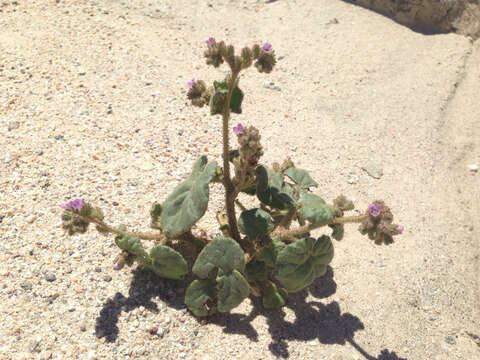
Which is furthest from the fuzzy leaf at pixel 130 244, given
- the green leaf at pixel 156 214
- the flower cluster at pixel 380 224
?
the flower cluster at pixel 380 224

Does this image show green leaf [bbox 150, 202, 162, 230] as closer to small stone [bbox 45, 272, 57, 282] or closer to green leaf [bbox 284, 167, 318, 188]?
small stone [bbox 45, 272, 57, 282]

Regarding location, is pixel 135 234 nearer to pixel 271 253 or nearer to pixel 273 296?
pixel 271 253

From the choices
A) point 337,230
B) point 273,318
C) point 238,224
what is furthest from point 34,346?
point 337,230

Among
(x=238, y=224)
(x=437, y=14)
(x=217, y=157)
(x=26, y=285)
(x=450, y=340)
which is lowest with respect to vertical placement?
(x=450, y=340)

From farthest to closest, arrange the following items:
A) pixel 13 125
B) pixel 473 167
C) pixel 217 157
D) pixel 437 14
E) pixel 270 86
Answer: pixel 437 14, pixel 270 86, pixel 473 167, pixel 217 157, pixel 13 125

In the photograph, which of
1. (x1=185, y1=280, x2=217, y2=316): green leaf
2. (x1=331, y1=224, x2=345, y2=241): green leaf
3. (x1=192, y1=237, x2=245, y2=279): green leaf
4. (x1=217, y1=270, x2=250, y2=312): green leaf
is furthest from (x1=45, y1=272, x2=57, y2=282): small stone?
(x1=331, y1=224, x2=345, y2=241): green leaf

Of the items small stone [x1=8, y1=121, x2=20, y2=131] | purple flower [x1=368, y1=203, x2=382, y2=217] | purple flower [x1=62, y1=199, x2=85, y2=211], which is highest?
purple flower [x1=368, y1=203, x2=382, y2=217]
